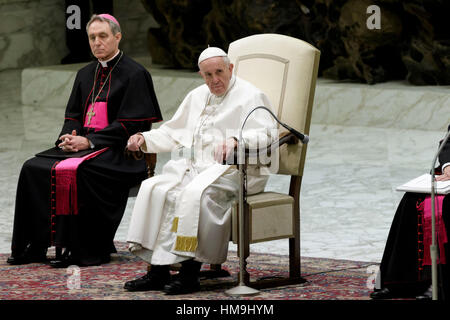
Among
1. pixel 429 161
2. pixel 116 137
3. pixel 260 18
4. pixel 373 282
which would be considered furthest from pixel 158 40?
pixel 373 282

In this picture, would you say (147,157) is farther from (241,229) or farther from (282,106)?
(241,229)

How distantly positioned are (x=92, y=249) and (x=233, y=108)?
142 centimetres

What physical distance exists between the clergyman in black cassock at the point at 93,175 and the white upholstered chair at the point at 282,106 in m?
0.95

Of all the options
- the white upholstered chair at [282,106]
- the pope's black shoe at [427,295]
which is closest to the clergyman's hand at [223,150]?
the white upholstered chair at [282,106]

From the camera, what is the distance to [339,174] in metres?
9.59

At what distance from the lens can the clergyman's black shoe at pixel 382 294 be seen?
529 centimetres

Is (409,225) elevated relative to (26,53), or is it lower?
lower

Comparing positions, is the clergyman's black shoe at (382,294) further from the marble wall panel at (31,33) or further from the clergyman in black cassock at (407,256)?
the marble wall panel at (31,33)

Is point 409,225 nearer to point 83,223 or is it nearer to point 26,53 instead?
point 83,223

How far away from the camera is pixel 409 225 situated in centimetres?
527

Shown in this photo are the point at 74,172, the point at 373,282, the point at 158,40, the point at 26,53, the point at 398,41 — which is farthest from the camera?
A: the point at 26,53

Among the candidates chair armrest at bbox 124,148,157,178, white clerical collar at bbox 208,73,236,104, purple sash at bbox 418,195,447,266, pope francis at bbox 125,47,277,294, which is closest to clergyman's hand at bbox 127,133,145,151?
pope francis at bbox 125,47,277,294
